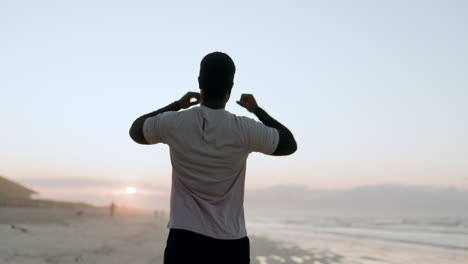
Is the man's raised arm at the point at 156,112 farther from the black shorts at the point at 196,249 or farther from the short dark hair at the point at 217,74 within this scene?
the black shorts at the point at 196,249

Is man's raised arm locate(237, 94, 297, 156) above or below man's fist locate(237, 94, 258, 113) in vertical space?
below

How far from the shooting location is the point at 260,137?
2332mm

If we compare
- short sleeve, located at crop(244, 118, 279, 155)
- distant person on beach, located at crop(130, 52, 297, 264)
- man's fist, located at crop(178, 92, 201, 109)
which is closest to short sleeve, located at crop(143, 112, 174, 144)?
distant person on beach, located at crop(130, 52, 297, 264)

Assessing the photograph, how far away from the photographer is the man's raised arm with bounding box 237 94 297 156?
8.02 ft

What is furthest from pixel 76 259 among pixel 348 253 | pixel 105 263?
pixel 348 253

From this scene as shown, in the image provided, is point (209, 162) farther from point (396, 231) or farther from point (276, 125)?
point (396, 231)

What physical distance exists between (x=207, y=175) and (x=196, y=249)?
0.39 metres

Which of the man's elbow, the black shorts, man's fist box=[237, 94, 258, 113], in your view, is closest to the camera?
the black shorts

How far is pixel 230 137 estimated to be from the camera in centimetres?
228

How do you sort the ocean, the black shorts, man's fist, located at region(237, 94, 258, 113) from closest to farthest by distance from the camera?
the black shorts < man's fist, located at region(237, 94, 258, 113) < the ocean

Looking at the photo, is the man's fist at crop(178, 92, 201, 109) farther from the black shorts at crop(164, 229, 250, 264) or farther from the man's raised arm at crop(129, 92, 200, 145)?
the black shorts at crop(164, 229, 250, 264)

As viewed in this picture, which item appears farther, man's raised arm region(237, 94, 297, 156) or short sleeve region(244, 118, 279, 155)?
man's raised arm region(237, 94, 297, 156)

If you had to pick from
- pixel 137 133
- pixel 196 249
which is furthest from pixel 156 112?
pixel 196 249

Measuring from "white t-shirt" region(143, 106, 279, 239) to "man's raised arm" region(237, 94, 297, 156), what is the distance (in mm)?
116
